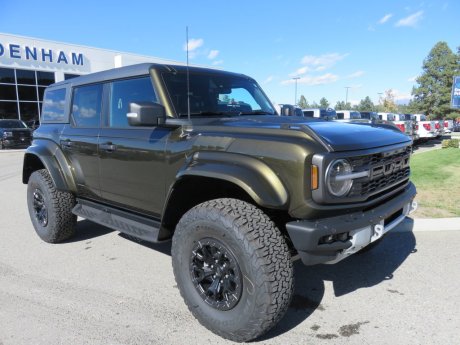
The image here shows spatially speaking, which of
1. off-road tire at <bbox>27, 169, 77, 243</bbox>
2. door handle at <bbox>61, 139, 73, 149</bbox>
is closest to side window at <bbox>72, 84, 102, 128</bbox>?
door handle at <bbox>61, 139, 73, 149</bbox>

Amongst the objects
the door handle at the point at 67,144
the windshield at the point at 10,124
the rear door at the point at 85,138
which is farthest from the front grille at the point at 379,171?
the windshield at the point at 10,124

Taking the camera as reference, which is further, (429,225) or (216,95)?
(429,225)

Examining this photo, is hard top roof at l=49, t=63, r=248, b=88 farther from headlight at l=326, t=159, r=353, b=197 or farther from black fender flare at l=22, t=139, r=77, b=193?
headlight at l=326, t=159, r=353, b=197

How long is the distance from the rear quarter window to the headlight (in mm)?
3547

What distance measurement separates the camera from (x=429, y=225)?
16.7 feet

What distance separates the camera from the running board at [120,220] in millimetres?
3424

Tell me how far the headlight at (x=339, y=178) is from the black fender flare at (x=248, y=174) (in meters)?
0.29

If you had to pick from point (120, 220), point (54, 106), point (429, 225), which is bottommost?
point (429, 225)

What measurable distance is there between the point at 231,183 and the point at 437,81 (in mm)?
62670

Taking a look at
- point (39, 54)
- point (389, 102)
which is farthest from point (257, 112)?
point (389, 102)

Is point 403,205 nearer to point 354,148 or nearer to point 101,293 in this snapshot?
point 354,148

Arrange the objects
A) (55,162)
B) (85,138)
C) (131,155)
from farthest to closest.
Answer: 1. (55,162)
2. (85,138)
3. (131,155)

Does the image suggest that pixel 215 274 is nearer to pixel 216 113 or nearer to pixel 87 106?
pixel 216 113

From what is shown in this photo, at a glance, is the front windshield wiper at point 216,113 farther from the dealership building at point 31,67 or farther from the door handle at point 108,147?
the dealership building at point 31,67
